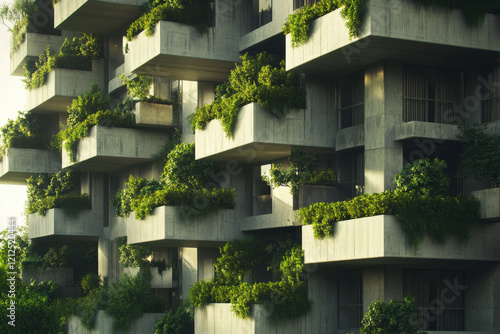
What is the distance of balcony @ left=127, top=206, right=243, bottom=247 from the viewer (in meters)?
33.6

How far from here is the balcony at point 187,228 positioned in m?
33.6

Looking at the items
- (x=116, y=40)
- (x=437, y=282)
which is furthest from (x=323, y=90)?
(x=116, y=40)

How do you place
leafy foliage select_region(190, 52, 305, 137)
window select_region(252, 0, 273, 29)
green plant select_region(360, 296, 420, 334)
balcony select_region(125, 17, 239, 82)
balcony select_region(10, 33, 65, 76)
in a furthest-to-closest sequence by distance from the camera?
balcony select_region(10, 33, 65, 76) → window select_region(252, 0, 273, 29) → balcony select_region(125, 17, 239, 82) → leafy foliage select_region(190, 52, 305, 137) → green plant select_region(360, 296, 420, 334)

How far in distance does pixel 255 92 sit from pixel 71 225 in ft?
57.0

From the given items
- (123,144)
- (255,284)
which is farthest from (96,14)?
(255,284)

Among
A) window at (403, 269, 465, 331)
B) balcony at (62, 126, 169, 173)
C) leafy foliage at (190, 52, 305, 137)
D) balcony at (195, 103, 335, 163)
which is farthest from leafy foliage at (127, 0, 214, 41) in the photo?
window at (403, 269, 465, 331)

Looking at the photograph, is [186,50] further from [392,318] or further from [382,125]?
[392,318]

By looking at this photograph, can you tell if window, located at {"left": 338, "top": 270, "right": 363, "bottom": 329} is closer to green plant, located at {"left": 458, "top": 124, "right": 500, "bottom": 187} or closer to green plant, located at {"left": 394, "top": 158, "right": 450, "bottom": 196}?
green plant, located at {"left": 394, "top": 158, "right": 450, "bottom": 196}

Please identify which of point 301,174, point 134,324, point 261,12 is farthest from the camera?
point 134,324

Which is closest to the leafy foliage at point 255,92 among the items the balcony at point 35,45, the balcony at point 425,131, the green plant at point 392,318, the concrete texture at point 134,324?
the balcony at point 425,131

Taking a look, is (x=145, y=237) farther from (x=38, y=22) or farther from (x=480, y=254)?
(x=38, y=22)

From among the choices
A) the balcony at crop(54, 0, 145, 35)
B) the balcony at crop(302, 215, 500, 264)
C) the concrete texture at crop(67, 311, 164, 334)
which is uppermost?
the balcony at crop(54, 0, 145, 35)

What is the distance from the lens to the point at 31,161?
50.0 m

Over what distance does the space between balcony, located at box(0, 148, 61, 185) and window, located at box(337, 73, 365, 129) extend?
22706 millimetres
